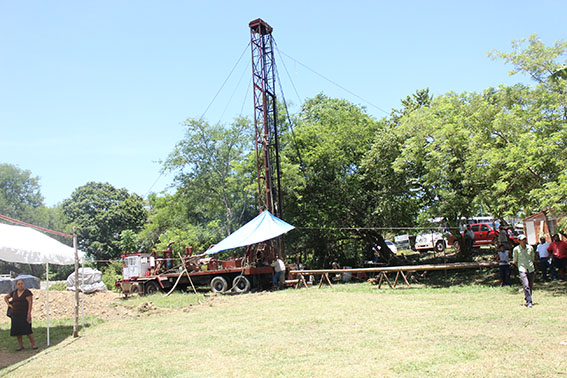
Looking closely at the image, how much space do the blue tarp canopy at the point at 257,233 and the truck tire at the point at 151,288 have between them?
483 cm

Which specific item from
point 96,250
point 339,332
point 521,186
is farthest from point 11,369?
point 96,250

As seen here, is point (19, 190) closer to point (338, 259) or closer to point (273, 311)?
point (338, 259)

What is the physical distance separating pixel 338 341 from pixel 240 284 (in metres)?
12.1

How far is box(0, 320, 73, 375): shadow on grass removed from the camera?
838cm

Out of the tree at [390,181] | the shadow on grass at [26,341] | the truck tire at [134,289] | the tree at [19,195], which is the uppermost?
the tree at [19,195]

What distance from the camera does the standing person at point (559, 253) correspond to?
14.2 m

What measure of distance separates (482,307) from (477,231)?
1700 cm

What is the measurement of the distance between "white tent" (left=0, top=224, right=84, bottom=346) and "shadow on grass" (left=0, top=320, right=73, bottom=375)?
114 centimetres

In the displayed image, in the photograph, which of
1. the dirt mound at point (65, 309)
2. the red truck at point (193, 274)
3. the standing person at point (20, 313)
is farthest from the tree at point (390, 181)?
the standing person at point (20, 313)

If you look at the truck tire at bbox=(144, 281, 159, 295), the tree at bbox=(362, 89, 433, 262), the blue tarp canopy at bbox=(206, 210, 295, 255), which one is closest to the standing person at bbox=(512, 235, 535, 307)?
the tree at bbox=(362, 89, 433, 262)

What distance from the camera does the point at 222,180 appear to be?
32.0 m

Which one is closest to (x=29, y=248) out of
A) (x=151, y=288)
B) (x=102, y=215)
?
(x=151, y=288)

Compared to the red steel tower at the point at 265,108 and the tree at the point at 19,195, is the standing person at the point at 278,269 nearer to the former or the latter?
the red steel tower at the point at 265,108

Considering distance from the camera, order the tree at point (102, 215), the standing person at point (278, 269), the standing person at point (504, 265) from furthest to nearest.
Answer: the tree at point (102, 215) < the standing person at point (278, 269) < the standing person at point (504, 265)
